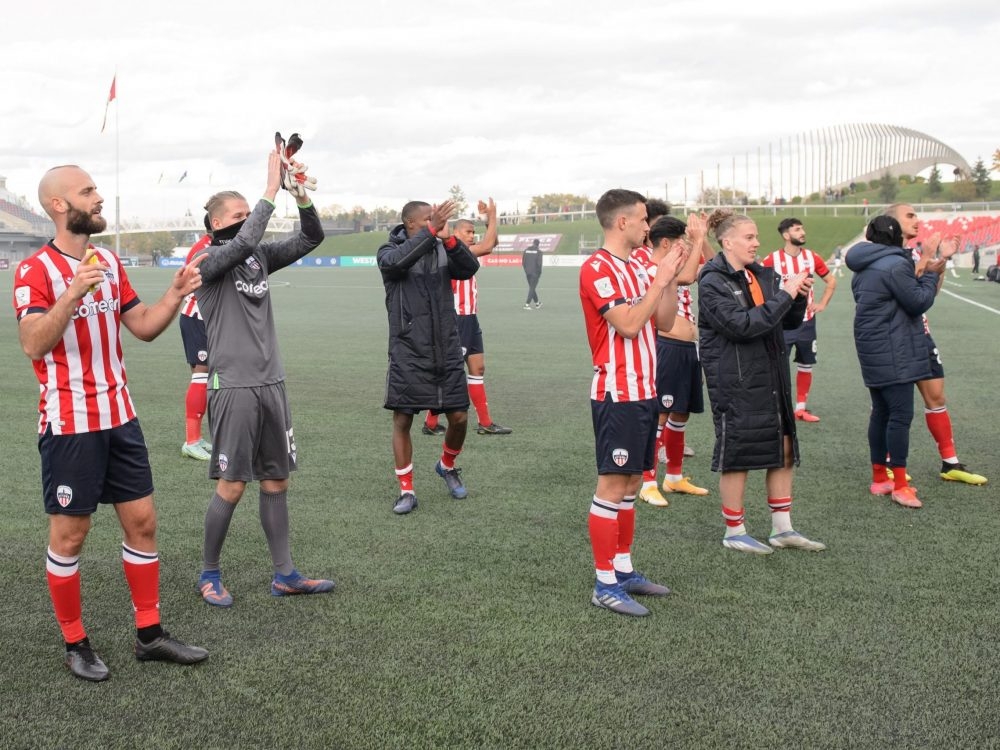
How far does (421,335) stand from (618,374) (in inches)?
80.8

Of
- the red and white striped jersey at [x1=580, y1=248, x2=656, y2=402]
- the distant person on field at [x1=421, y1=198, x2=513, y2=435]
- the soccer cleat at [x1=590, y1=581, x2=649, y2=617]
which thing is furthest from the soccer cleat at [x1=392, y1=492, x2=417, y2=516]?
the distant person on field at [x1=421, y1=198, x2=513, y2=435]

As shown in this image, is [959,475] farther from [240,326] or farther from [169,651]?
[169,651]

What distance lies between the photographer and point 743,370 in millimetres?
5281

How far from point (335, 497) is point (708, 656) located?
3.32 meters

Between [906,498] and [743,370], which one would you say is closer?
[743,370]

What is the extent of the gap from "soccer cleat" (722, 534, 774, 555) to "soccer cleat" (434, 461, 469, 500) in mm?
1958

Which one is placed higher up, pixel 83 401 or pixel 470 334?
pixel 83 401

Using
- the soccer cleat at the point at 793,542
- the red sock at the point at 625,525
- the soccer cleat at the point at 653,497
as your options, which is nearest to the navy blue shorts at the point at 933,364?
the soccer cleat at the point at 793,542

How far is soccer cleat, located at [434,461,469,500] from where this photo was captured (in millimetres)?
6598

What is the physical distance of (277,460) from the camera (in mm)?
4656

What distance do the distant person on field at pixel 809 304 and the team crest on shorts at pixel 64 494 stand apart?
7.05 meters

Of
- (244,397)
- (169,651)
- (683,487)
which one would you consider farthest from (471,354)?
(169,651)

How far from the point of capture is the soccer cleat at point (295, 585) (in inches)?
185

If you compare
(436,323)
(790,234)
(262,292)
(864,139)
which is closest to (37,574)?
(262,292)
